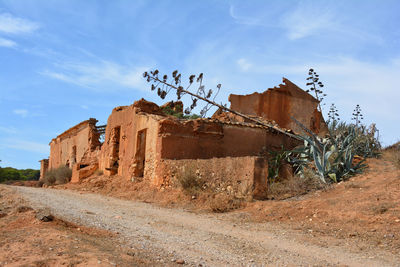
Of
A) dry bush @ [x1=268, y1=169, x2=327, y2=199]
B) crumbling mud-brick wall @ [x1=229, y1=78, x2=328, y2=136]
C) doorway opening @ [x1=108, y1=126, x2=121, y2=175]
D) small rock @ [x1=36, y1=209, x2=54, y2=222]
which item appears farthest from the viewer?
crumbling mud-brick wall @ [x1=229, y1=78, x2=328, y2=136]

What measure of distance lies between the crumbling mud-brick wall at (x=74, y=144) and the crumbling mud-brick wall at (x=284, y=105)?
869 cm

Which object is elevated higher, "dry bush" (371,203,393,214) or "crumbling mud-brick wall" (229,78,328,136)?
"crumbling mud-brick wall" (229,78,328,136)

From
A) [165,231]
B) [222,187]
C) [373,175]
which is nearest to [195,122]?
[222,187]

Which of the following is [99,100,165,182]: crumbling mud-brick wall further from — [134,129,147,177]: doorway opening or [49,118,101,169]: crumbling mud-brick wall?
[49,118,101,169]: crumbling mud-brick wall

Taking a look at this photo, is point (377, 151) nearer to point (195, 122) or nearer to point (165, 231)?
point (195, 122)

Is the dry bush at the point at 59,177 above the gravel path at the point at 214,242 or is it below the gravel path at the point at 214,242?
above

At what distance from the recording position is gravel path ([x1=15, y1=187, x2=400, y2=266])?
483cm

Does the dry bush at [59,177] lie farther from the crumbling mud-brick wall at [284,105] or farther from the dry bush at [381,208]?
the dry bush at [381,208]

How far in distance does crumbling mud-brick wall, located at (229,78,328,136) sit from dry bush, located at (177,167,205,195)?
391 inches

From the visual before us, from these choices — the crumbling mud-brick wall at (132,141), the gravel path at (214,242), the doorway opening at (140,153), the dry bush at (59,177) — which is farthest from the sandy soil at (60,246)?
the dry bush at (59,177)

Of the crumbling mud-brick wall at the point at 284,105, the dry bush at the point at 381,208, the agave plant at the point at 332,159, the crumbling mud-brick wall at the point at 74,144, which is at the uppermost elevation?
the crumbling mud-brick wall at the point at 284,105

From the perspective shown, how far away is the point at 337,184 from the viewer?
9.97m

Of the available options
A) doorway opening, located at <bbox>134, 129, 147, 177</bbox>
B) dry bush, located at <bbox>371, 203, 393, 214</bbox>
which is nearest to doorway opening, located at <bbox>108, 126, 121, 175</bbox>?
doorway opening, located at <bbox>134, 129, 147, 177</bbox>

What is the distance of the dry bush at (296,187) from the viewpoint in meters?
9.80
